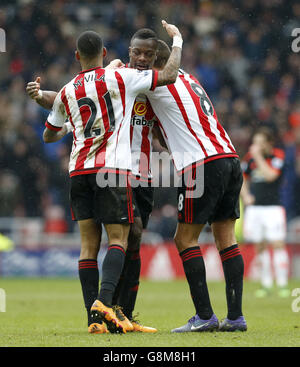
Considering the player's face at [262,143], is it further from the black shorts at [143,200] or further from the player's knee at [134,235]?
the player's knee at [134,235]

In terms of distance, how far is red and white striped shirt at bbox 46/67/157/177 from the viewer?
536cm

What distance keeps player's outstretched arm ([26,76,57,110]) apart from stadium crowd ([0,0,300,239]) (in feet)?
28.8

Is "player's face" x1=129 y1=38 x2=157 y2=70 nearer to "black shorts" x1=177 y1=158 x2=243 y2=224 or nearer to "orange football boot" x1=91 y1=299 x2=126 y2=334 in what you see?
"black shorts" x1=177 y1=158 x2=243 y2=224

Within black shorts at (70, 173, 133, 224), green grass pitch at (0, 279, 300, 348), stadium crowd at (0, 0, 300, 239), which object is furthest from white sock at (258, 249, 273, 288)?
black shorts at (70, 173, 133, 224)

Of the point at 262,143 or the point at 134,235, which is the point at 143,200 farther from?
the point at 262,143

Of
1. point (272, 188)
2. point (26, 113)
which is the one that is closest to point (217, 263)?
point (272, 188)

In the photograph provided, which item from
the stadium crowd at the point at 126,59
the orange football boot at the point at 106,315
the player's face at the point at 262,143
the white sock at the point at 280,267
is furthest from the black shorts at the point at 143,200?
the stadium crowd at the point at 126,59

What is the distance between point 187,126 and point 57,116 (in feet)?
Answer: 3.25

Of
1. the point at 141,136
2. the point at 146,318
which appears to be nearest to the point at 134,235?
the point at 141,136

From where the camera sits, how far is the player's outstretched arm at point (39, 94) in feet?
18.9

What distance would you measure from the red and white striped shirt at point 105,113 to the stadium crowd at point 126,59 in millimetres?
9099
